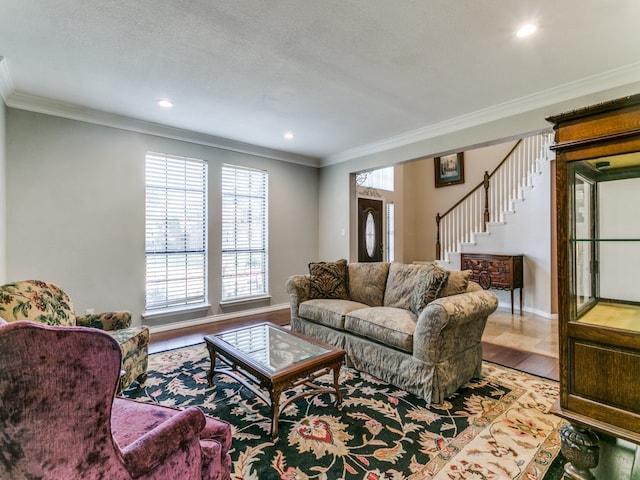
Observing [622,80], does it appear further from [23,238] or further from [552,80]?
[23,238]

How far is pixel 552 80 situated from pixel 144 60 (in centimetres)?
358

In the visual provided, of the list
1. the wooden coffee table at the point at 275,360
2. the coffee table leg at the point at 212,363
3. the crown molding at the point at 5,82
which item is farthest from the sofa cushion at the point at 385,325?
the crown molding at the point at 5,82

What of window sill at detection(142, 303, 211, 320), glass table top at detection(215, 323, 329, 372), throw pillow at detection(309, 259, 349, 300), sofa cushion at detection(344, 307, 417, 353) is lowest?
window sill at detection(142, 303, 211, 320)

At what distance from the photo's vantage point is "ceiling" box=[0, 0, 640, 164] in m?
1.96

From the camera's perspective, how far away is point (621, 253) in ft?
3.55

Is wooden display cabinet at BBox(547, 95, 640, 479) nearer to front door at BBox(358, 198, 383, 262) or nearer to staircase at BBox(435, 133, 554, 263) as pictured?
staircase at BBox(435, 133, 554, 263)

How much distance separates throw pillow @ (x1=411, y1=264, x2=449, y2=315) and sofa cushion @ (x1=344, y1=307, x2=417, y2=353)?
6.0 inches

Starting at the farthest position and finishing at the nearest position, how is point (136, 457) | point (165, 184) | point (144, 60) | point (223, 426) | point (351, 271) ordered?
1. point (165, 184)
2. point (351, 271)
3. point (144, 60)
4. point (223, 426)
5. point (136, 457)

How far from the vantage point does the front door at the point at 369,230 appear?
263 inches

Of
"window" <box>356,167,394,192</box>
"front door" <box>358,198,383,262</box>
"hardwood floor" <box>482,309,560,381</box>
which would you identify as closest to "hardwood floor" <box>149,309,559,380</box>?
"hardwood floor" <box>482,309,560,381</box>

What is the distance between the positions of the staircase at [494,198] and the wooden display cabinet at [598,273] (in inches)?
175

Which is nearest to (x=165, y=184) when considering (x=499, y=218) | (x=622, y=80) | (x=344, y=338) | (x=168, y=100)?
(x=168, y=100)

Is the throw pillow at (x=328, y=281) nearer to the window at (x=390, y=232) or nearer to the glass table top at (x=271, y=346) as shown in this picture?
the glass table top at (x=271, y=346)

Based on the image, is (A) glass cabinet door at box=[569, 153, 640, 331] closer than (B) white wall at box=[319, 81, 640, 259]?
Yes
